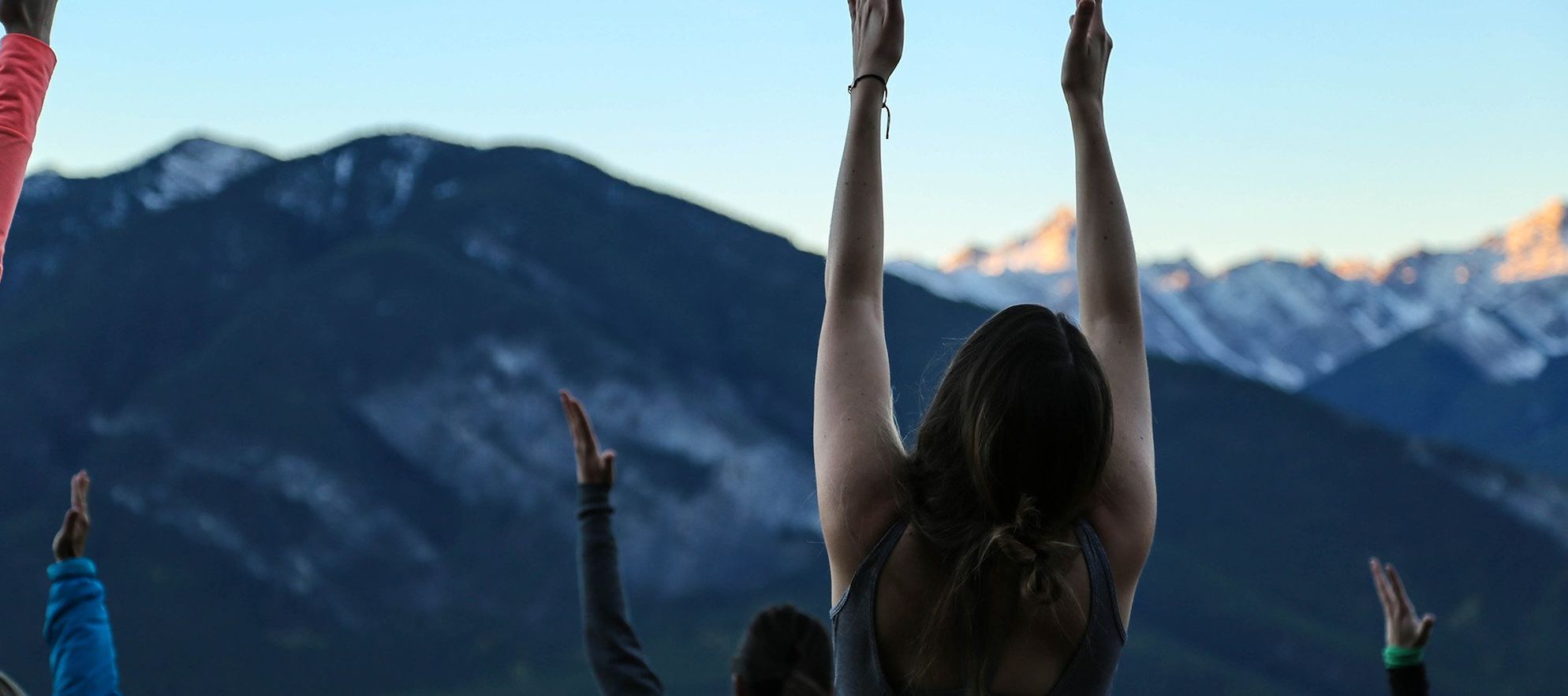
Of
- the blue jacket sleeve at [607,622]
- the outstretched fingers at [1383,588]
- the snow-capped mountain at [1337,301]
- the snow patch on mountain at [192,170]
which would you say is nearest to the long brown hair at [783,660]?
the blue jacket sleeve at [607,622]

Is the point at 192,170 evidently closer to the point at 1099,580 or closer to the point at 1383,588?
the point at 1383,588

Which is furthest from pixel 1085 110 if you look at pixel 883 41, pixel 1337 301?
pixel 1337 301

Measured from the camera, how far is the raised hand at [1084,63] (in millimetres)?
1720

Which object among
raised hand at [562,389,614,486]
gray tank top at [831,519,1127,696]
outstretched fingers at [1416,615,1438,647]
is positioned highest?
raised hand at [562,389,614,486]

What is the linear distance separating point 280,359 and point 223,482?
20.0 ft

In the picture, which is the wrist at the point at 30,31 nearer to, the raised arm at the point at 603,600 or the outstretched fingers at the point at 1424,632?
the raised arm at the point at 603,600

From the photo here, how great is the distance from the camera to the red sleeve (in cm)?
160

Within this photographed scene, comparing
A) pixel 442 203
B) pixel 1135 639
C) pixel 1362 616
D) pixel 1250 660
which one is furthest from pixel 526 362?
pixel 1362 616

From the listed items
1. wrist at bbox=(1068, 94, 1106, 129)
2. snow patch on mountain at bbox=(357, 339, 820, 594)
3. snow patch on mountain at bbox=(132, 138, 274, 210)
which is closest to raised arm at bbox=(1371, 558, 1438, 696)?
wrist at bbox=(1068, 94, 1106, 129)

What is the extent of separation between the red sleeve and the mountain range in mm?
40768

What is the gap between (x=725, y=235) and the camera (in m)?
67.2

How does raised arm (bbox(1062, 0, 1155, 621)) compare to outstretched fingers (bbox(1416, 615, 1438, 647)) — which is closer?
raised arm (bbox(1062, 0, 1155, 621))

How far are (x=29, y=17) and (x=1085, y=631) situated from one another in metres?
1.38

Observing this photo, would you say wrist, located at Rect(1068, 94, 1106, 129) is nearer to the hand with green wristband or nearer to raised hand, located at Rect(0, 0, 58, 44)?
raised hand, located at Rect(0, 0, 58, 44)
